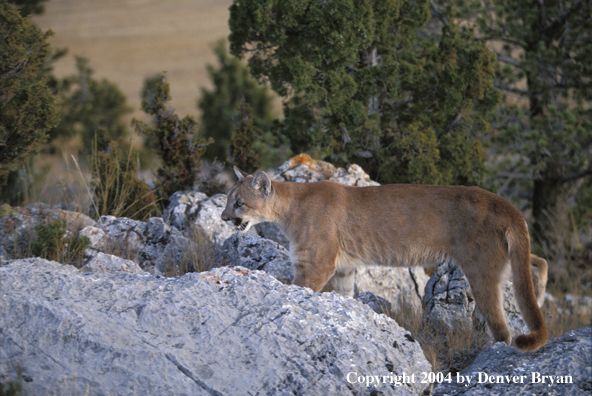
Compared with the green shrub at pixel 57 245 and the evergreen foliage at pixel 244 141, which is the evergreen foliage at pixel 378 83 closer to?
the evergreen foliage at pixel 244 141

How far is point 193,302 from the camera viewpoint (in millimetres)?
4246

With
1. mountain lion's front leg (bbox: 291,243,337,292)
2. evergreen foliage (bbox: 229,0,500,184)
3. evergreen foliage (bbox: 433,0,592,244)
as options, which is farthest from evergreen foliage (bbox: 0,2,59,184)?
evergreen foliage (bbox: 433,0,592,244)

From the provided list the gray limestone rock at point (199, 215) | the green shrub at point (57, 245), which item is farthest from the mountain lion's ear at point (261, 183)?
the green shrub at point (57, 245)

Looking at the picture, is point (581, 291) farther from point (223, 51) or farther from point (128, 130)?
point (128, 130)

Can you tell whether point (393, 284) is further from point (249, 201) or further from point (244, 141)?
point (244, 141)

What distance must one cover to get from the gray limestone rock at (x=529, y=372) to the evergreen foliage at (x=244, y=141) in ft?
19.0

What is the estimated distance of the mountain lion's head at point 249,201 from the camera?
6105 millimetres

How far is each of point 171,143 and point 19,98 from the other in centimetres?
237

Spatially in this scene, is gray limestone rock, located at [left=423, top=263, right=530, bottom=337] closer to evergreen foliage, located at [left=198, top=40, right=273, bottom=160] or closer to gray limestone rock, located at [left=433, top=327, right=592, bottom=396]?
gray limestone rock, located at [left=433, top=327, right=592, bottom=396]

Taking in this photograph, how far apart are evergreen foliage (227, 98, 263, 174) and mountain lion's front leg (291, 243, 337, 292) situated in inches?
154

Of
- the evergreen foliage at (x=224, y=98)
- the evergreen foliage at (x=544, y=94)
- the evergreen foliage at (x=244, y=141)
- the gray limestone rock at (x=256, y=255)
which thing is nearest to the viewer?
the gray limestone rock at (x=256, y=255)

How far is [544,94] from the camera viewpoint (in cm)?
1163

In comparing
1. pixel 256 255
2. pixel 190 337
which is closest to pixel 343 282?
pixel 256 255

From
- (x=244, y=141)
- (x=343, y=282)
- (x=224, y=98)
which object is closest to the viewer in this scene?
(x=343, y=282)
